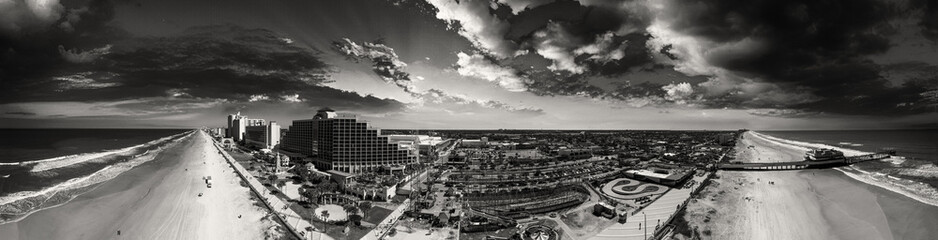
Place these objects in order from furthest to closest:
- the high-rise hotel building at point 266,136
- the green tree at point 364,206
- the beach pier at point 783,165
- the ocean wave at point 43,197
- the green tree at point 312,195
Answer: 1. the high-rise hotel building at point 266,136
2. the beach pier at point 783,165
3. the green tree at point 312,195
4. the ocean wave at point 43,197
5. the green tree at point 364,206

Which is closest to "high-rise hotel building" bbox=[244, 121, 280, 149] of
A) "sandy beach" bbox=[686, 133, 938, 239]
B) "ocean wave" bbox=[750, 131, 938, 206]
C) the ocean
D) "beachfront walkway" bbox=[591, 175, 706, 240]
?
"beachfront walkway" bbox=[591, 175, 706, 240]

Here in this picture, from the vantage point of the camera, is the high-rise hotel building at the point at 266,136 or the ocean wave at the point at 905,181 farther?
the high-rise hotel building at the point at 266,136

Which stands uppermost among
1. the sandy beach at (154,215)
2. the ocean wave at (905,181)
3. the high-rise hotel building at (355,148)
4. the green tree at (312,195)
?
the high-rise hotel building at (355,148)

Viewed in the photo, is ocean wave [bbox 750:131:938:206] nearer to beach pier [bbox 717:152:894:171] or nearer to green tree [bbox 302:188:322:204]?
beach pier [bbox 717:152:894:171]

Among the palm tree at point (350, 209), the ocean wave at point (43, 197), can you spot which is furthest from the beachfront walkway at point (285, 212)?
the ocean wave at point (43, 197)

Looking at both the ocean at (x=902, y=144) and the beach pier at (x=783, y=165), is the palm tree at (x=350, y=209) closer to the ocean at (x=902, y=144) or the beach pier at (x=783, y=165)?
the beach pier at (x=783, y=165)

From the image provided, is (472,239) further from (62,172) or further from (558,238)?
(62,172)

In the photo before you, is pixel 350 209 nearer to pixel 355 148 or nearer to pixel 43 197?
pixel 355 148
